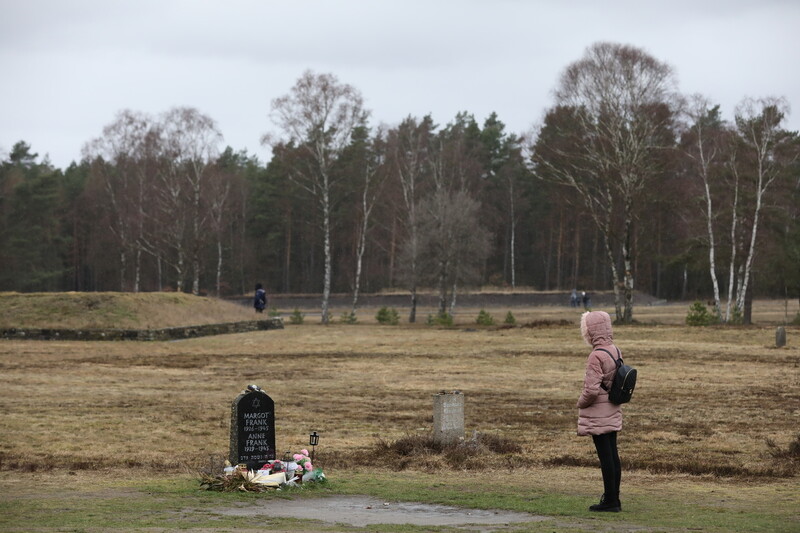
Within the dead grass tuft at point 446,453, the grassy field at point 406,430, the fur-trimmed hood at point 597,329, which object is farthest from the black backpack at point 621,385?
the dead grass tuft at point 446,453

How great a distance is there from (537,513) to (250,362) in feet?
82.9

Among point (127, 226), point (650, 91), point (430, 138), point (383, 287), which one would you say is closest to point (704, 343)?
point (650, 91)

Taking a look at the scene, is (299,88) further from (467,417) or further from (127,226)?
(467,417)

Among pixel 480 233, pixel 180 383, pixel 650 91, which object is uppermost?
pixel 650 91

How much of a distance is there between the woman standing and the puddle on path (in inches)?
32.4

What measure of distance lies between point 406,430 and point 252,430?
648cm

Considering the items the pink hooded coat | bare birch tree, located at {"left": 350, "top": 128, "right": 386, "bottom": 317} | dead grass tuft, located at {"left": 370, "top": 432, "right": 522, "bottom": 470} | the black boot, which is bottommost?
dead grass tuft, located at {"left": 370, "top": 432, "right": 522, "bottom": 470}

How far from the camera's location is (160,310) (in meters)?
48.6

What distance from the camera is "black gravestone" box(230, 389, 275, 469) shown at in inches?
484

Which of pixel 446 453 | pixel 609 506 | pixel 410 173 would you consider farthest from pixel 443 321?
pixel 609 506

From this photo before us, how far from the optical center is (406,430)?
60.6 ft

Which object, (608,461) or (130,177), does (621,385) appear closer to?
(608,461)

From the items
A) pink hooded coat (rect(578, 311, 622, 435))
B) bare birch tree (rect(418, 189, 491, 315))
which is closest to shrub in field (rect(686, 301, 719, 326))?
bare birch tree (rect(418, 189, 491, 315))

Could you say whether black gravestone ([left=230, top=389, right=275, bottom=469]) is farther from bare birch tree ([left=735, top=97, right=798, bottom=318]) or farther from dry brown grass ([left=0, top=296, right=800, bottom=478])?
bare birch tree ([left=735, top=97, right=798, bottom=318])
